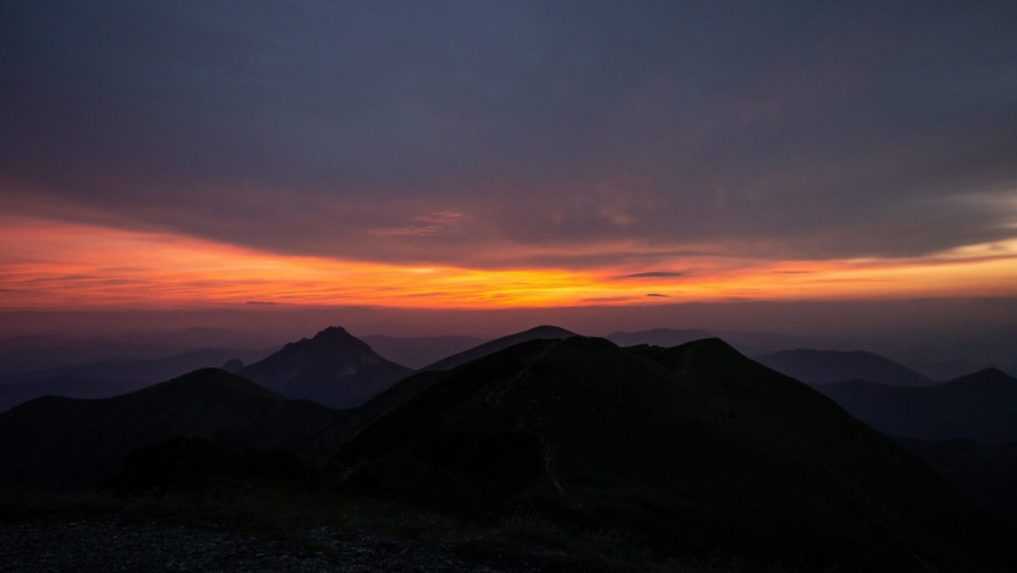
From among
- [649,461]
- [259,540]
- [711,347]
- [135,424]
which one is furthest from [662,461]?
[135,424]

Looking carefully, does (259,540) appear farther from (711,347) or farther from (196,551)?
(711,347)

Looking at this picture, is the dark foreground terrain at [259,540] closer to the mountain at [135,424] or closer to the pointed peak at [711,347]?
the pointed peak at [711,347]

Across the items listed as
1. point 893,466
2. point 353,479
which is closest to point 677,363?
point 893,466

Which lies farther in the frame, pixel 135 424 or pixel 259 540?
pixel 135 424

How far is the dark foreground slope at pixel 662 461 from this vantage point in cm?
3120

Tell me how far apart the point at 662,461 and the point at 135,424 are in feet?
482

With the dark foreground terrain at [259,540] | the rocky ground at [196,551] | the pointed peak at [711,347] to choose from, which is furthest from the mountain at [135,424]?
the rocky ground at [196,551]

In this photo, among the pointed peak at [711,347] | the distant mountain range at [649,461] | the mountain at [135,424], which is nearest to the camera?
the distant mountain range at [649,461]

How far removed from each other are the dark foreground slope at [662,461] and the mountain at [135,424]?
254ft

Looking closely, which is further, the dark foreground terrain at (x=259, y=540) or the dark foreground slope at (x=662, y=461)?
the dark foreground slope at (x=662, y=461)

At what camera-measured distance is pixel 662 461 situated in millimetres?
42188

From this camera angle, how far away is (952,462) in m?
150

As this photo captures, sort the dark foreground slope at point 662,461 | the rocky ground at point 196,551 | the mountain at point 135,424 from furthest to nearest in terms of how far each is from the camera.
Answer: the mountain at point 135,424 < the dark foreground slope at point 662,461 < the rocky ground at point 196,551

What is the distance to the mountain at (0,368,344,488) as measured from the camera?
385ft
